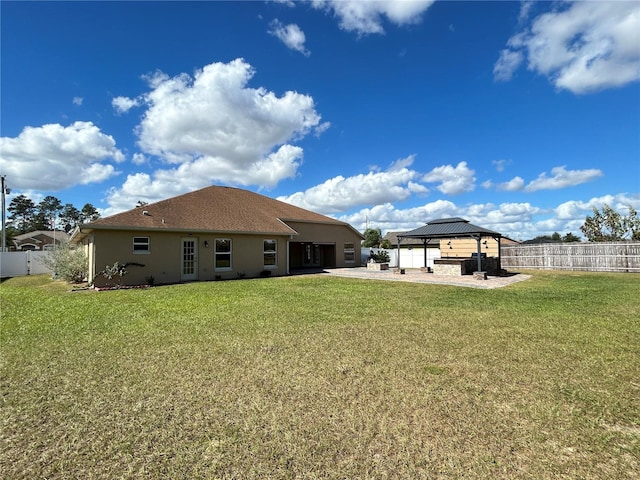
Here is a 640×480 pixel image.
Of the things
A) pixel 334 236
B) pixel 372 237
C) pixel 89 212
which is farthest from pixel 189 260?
pixel 89 212

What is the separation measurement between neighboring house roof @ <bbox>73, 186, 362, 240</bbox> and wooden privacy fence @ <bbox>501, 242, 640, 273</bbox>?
40.9 ft

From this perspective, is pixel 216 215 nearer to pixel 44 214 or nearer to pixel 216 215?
pixel 216 215

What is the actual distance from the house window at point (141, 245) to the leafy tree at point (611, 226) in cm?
3609

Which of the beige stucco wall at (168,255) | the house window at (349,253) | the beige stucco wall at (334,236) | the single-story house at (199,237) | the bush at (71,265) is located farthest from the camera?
the house window at (349,253)

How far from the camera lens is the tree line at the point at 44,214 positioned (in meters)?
68.1

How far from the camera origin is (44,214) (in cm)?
7225

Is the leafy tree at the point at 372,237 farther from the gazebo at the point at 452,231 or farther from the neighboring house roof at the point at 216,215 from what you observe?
the gazebo at the point at 452,231

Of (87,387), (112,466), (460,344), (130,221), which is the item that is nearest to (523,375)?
(460,344)

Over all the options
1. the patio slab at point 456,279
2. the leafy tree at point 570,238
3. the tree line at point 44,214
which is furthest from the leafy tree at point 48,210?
the leafy tree at point 570,238

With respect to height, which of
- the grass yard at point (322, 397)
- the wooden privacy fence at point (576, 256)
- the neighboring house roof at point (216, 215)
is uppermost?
the neighboring house roof at point (216, 215)

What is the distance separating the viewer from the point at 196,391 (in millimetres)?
3715

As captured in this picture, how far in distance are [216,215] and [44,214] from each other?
7836cm

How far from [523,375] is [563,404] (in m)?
0.75

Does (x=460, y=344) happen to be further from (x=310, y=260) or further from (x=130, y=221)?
(x=310, y=260)
